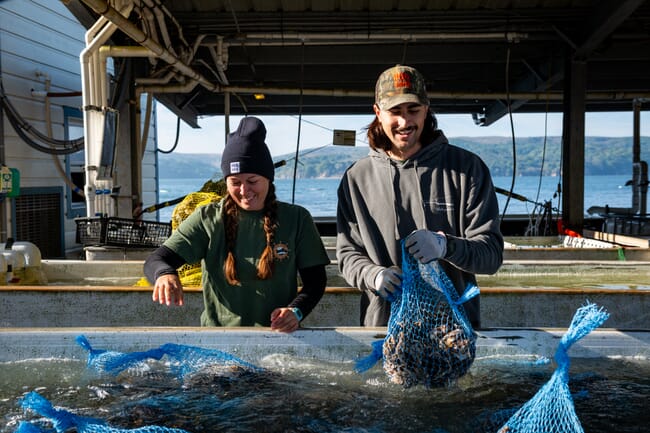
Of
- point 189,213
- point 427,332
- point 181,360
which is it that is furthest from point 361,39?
point 427,332

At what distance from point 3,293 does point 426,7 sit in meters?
7.27

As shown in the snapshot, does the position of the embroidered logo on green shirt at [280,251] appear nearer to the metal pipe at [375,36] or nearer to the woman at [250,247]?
the woman at [250,247]

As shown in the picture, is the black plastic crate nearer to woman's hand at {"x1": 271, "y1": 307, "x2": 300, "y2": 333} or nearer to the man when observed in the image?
woman's hand at {"x1": 271, "y1": 307, "x2": 300, "y2": 333}

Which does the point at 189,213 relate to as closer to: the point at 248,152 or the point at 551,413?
the point at 248,152

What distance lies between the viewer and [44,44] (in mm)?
9867

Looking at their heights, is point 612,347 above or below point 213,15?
below

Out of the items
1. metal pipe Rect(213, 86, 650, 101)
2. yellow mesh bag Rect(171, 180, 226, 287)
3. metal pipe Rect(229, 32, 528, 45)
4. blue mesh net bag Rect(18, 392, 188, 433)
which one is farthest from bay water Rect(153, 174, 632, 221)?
blue mesh net bag Rect(18, 392, 188, 433)

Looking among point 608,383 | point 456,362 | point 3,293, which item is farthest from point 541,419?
point 3,293

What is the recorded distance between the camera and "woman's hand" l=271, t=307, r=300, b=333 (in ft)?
9.04

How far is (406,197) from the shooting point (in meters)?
2.64

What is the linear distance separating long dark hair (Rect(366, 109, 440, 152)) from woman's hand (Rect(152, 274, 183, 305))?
1.07 metres

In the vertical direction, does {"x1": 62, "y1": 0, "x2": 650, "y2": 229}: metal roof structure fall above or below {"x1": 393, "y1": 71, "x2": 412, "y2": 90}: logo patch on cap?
above

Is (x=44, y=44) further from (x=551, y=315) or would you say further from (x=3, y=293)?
(x=551, y=315)

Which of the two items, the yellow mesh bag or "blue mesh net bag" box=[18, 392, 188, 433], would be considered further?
the yellow mesh bag
